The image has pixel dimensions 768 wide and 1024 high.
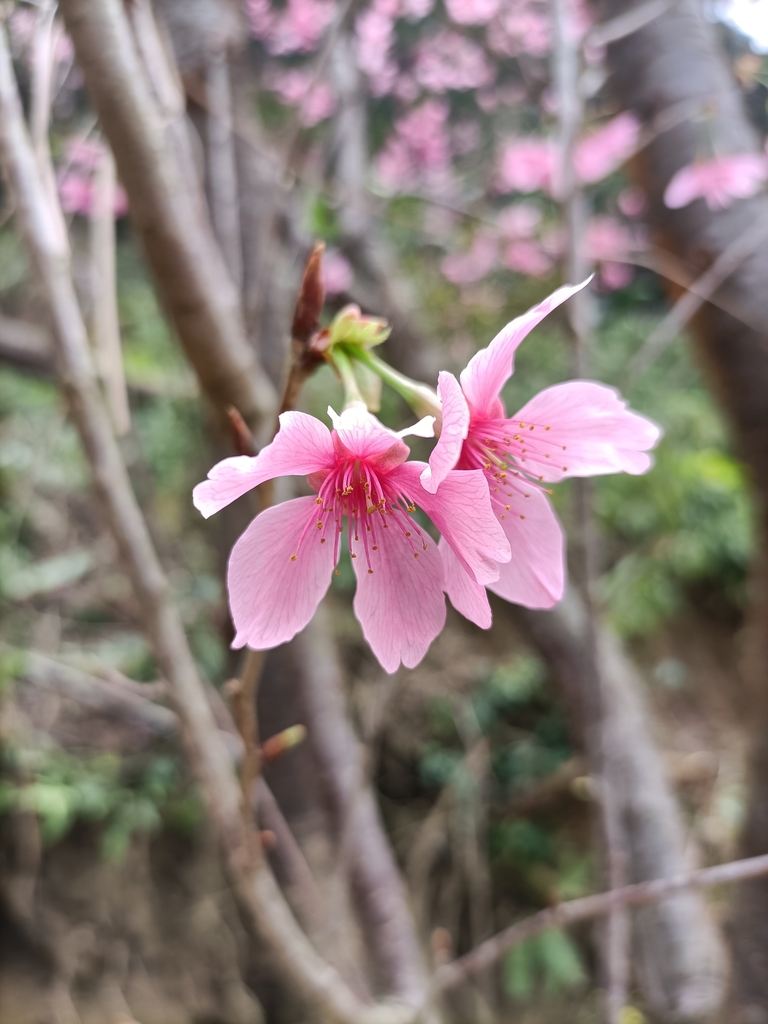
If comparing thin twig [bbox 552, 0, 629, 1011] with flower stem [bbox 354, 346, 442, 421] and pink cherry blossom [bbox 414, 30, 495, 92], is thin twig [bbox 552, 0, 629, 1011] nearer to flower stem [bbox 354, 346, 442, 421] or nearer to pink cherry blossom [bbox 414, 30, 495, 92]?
flower stem [bbox 354, 346, 442, 421]

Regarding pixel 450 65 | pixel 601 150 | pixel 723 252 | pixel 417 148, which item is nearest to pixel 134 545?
pixel 723 252

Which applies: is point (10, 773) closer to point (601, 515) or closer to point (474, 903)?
point (474, 903)

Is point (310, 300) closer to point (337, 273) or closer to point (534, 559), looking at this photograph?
point (534, 559)

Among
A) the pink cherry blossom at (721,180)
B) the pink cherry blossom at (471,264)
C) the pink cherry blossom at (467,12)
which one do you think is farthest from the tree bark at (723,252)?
the pink cherry blossom at (471,264)

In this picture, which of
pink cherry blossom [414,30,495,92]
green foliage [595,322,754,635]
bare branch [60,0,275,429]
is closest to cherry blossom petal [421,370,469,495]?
bare branch [60,0,275,429]

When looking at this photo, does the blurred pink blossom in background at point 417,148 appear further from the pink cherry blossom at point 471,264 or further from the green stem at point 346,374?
the green stem at point 346,374

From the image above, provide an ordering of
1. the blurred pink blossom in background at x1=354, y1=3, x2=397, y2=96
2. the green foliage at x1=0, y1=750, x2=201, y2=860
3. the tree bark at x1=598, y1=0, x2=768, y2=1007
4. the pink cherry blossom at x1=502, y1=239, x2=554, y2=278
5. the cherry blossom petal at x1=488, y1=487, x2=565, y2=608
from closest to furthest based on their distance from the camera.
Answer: the cherry blossom petal at x1=488, y1=487, x2=565, y2=608, the tree bark at x1=598, y1=0, x2=768, y2=1007, the green foliage at x1=0, y1=750, x2=201, y2=860, the blurred pink blossom in background at x1=354, y1=3, x2=397, y2=96, the pink cherry blossom at x1=502, y1=239, x2=554, y2=278
